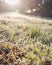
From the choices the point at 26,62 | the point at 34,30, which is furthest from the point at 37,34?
the point at 26,62

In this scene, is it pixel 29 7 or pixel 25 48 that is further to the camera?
pixel 29 7

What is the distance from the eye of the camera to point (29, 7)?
24.0m

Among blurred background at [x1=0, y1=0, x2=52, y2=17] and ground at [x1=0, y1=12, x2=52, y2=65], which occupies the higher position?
blurred background at [x1=0, y1=0, x2=52, y2=17]

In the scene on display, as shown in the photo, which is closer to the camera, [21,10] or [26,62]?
[26,62]

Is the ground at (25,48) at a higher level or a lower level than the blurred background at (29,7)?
lower

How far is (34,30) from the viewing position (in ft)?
29.8

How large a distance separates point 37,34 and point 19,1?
51.3 ft

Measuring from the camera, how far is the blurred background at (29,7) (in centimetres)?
2252

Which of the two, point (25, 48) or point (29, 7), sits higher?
point (29, 7)

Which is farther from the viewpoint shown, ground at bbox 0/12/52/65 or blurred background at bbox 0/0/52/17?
blurred background at bbox 0/0/52/17

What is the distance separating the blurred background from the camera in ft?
73.9

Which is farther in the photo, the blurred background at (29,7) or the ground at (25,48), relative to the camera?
the blurred background at (29,7)

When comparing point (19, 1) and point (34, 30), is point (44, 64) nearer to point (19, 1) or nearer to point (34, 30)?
point (34, 30)

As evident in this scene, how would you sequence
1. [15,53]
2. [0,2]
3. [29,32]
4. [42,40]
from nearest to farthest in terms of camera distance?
1. [15,53]
2. [42,40]
3. [29,32]
4. [0,2]
